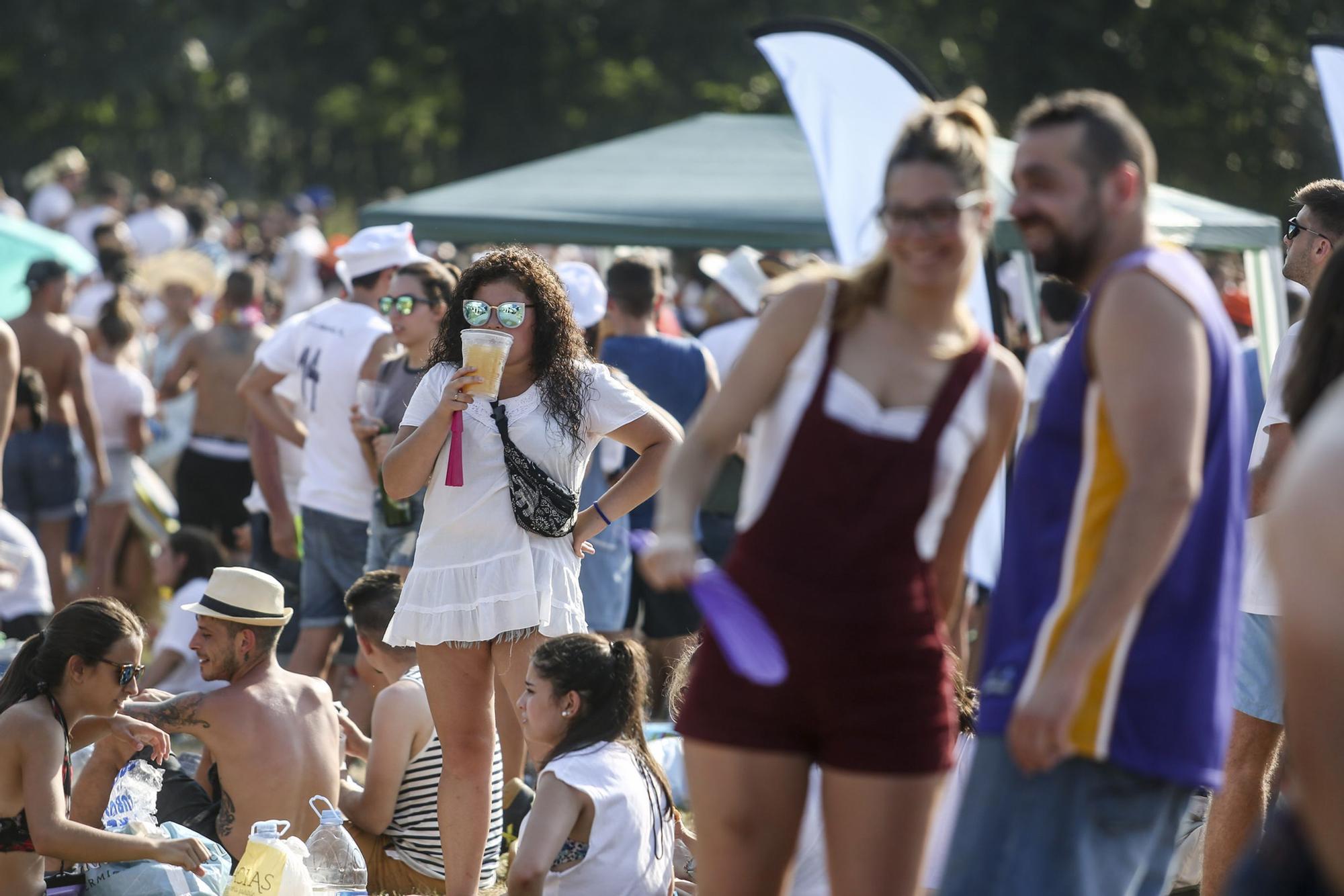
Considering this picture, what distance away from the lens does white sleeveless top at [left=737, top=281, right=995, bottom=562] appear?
8.20 feet

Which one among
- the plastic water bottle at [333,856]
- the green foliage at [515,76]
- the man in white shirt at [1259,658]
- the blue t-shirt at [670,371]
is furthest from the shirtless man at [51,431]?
the green foliage at [515,76]

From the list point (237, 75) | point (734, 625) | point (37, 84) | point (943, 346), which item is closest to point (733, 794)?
point (734, 625)

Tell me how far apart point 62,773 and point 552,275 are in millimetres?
1762

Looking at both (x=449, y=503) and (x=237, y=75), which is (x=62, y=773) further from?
(x=237, y=75)

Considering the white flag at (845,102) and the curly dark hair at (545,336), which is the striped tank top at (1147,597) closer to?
the curly dark hair at (545,336)

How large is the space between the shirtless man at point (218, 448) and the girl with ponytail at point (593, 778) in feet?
15.0

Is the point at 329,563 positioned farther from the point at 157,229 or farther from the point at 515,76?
the point at 515,76

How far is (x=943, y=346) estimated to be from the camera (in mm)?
2594

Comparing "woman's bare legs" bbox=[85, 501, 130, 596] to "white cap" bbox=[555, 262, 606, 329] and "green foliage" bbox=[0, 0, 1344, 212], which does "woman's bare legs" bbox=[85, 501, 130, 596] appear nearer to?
"white cap" bbox=[555, 262, 606, 329]

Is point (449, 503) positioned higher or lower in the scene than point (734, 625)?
lower

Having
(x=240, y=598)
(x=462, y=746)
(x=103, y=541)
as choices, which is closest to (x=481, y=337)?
(x=462, y=746)

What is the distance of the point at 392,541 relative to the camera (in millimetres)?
5961

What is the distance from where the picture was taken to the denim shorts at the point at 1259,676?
4.04 meters

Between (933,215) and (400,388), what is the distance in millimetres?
3698
